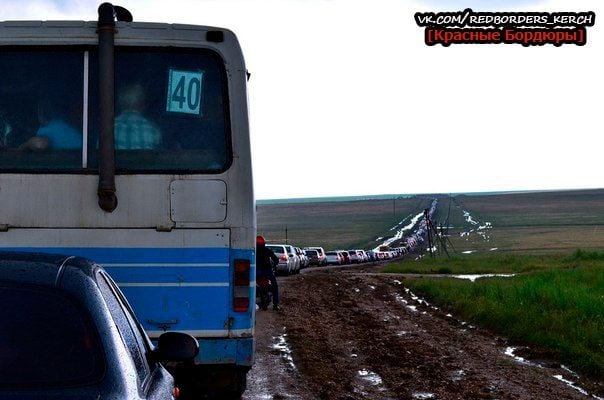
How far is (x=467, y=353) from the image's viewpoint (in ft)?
44.2

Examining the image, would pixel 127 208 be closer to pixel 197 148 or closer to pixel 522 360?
pixel 197 148

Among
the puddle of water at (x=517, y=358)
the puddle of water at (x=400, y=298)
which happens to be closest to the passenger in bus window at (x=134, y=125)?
the puddle of water at (x=517, y=358)

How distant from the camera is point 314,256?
66250 mm

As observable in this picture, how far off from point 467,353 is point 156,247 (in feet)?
22.9

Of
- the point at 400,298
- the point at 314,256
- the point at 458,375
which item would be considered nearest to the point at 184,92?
the point at 458,375

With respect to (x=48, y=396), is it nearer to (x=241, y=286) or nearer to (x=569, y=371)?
(x=241, y=286)

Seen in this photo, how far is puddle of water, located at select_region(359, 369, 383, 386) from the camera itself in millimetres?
10703

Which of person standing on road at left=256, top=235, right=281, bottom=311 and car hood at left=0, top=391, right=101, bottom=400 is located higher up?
car hood at left=0, top=391, right=101, bottom=400

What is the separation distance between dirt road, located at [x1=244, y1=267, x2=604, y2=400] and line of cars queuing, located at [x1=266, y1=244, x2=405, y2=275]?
21717 millimetres

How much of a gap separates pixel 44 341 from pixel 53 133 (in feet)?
13.1

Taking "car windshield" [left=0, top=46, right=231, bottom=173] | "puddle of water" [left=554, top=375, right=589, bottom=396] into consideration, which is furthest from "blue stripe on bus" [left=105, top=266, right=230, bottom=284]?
"puddle of water" [left=554, top=375, right=589, bottom=396]

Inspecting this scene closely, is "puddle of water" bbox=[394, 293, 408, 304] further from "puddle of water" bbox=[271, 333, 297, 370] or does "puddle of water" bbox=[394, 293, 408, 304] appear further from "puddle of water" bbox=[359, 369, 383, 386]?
"puddle of water" bbox=[359, 369, 383, 386]

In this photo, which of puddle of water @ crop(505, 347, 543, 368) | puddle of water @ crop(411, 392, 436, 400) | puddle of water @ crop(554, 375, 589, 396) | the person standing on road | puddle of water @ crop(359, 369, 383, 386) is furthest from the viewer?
the person standing on road

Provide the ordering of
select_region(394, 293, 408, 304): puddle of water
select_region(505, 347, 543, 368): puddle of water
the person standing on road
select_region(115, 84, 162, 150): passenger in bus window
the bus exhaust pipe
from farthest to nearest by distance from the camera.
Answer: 1. select_region(394, 293, 408, 304): puddle of water
2. the person standing on road
3. select_region(505, 347, 543, 368): puddle of water
4. select_region(115, 84, 162, 150): passenger in bus window
5. the bus exhaust pipe
